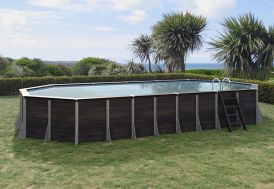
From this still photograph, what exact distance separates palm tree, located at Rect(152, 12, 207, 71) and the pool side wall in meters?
13.1

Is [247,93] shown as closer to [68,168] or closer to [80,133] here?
[80,133]

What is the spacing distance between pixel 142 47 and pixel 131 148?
764 inches

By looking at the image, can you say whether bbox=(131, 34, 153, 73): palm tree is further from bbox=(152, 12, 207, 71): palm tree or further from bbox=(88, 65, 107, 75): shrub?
bbox=(88, 65, 107, 75): shrub

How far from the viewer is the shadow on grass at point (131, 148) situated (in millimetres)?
5797

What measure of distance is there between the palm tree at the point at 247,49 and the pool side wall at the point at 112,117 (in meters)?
8.59


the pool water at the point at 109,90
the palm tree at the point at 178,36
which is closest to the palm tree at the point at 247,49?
the pool water at the point at 109,90

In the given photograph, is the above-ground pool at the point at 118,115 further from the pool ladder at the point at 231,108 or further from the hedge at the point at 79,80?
the hedge at the point at 79,80

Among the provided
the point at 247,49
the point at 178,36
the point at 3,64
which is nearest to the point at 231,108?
the point at 247,49

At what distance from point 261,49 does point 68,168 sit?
1348cm

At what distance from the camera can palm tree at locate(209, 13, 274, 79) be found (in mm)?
15883

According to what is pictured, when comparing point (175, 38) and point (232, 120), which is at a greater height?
point (175, 38)

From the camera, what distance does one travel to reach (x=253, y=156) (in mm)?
5934

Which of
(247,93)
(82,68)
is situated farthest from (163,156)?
(82,68)

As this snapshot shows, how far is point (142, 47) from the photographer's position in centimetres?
2528
